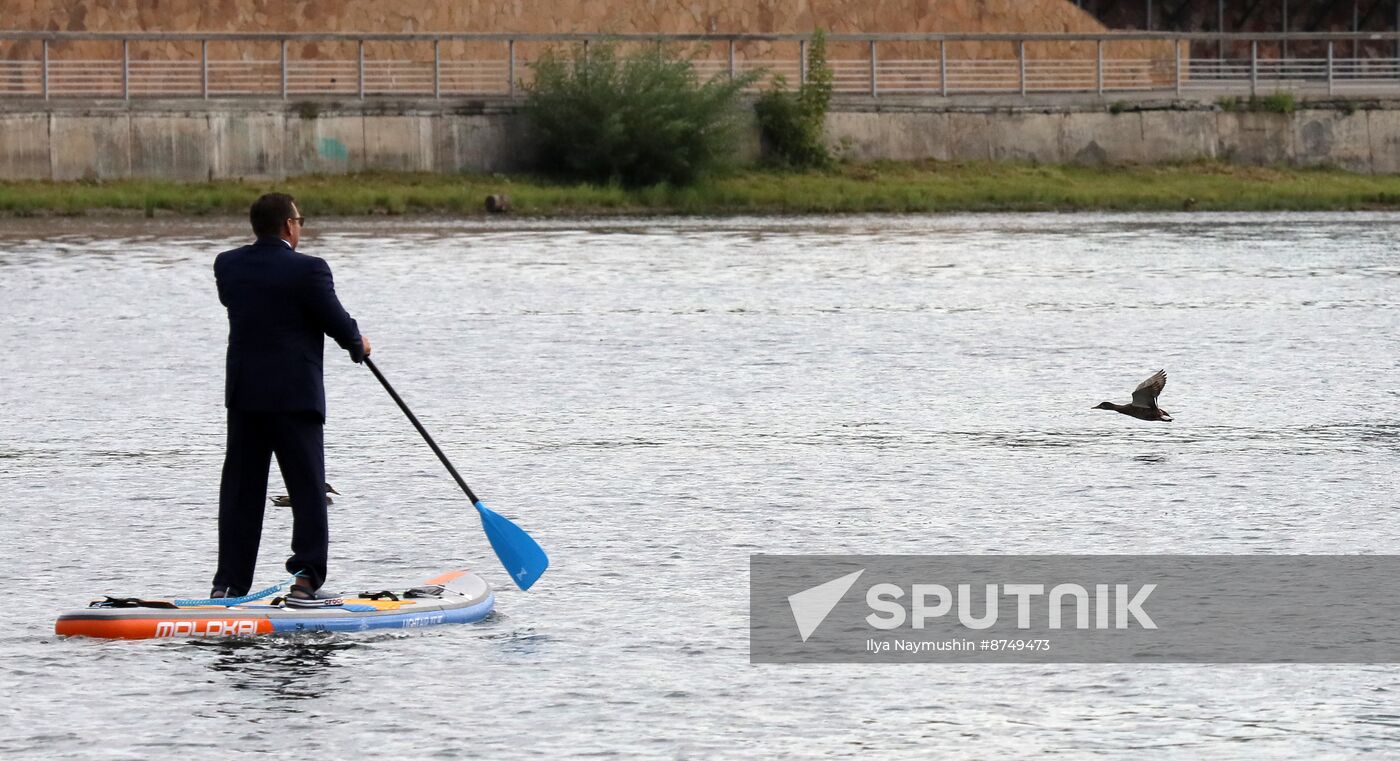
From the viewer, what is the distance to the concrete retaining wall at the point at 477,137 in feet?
134

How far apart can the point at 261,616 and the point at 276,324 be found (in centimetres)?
101

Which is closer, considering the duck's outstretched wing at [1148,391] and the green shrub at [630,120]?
the duck's outstretched wing at [1148,391]

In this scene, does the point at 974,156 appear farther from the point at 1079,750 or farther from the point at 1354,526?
the point at 1079,750

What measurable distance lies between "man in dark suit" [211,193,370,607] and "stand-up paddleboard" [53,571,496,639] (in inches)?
3.4

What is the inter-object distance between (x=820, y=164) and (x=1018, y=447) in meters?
32.4

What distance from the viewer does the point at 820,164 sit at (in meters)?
46.2

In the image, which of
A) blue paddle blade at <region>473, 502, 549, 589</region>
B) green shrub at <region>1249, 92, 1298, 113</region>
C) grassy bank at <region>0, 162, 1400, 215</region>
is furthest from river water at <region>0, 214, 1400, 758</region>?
green shrub at <region>1249, 92, 1298, 113</region>

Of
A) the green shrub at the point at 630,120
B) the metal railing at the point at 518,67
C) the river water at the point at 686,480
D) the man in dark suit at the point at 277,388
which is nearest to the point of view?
the river water at the point at 686,480

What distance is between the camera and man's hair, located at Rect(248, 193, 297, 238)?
30.0 ft
